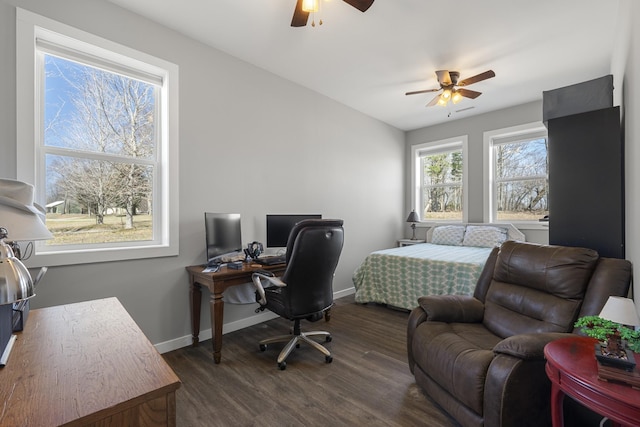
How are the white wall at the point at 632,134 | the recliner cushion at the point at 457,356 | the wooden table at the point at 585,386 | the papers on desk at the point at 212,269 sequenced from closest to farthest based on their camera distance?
the wooden table at the point at 585,386 < the recliner cushion at the point at 457,356 < the white wall at the point at 632,134 < the papers on desk at the point at 212,269

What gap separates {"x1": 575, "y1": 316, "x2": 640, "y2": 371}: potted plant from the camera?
1.05 metres

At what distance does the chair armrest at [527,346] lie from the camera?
1.33 m

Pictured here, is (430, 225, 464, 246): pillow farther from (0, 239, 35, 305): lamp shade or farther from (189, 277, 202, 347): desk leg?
(0, 239, 35, 305): lamp shade

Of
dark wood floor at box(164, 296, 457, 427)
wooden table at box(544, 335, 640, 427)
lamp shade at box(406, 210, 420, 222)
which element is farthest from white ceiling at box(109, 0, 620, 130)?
dark wood floor at box(164, 296, 457, 427)

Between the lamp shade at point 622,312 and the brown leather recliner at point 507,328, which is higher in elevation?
the lamp shade at point 622,312

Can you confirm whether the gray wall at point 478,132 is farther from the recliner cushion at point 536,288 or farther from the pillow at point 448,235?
the recliner cushion at point 536,288

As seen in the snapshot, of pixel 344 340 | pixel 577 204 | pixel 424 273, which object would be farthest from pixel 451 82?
pixel 344 340

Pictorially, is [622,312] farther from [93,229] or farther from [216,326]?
[93,229]

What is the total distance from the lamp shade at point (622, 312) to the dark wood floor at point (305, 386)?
3.42 ft

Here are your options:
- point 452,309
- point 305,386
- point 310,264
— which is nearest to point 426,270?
point 452,309

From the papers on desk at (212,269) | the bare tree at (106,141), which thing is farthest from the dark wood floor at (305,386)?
the bare tree at (106,141)

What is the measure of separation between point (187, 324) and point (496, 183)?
15.8 feet

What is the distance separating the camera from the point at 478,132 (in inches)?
187

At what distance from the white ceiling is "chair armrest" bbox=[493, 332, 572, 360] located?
2410 millimetres
